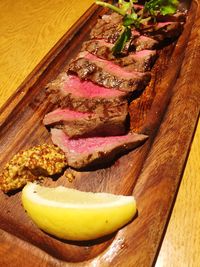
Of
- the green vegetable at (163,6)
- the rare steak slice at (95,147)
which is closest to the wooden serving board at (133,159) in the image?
the rare steak slice at (95,147)

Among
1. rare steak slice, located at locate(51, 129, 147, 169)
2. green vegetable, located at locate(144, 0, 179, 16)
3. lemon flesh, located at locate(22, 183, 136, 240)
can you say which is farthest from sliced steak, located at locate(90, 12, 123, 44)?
lemon flesh, located at locate(22, 183, 136, 240)

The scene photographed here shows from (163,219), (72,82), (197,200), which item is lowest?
(197,200)

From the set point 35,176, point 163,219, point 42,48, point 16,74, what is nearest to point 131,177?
point 163,219

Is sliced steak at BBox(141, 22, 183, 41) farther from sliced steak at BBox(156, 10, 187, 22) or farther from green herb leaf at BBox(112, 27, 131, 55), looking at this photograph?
green herb leaf at BBox(112, 27, 131, 55)

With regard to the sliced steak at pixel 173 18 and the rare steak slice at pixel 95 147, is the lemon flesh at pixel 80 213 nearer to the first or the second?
the rare steak slice at pixel 95 147

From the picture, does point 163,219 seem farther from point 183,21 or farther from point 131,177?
point 183,21

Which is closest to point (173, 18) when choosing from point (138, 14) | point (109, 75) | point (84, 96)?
point (138, 14)

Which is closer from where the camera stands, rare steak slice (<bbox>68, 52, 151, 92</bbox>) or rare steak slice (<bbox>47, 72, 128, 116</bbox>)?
rare steak slice (<bbox>47, 72, 128, 116</bbox>)
